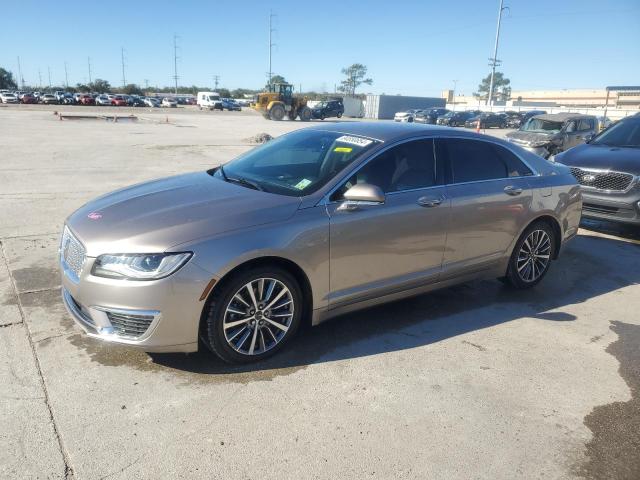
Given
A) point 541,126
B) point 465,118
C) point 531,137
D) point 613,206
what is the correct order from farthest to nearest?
point 465,118
point 541,126
point 531,137
point 613,206

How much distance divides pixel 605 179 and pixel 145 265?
6.82 metres

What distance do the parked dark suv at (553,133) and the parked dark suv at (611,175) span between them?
5682 millimetres

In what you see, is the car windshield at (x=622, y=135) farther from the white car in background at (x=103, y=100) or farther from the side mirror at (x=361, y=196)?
the white car in background at (x=103, y=100)

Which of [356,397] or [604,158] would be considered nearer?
[356,397]

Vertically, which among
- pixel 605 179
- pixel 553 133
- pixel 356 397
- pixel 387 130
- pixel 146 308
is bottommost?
pixel 356 397

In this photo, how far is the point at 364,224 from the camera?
3730mm

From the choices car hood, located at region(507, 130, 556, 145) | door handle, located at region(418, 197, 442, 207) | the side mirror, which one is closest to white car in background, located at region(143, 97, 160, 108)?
car hood, located at region(507, 130, 556, 145)

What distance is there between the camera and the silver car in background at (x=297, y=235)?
10.2ft

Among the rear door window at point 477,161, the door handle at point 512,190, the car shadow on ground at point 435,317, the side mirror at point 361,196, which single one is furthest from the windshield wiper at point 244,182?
the door handle at point 512,190

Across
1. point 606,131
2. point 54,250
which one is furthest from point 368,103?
point 54,250

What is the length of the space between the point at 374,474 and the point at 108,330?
184 centimetres

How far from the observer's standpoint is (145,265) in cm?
306

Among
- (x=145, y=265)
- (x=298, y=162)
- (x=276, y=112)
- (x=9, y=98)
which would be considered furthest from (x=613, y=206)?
(x=9, y=98)

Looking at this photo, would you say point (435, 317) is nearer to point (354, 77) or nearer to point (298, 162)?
point (298, 162)
